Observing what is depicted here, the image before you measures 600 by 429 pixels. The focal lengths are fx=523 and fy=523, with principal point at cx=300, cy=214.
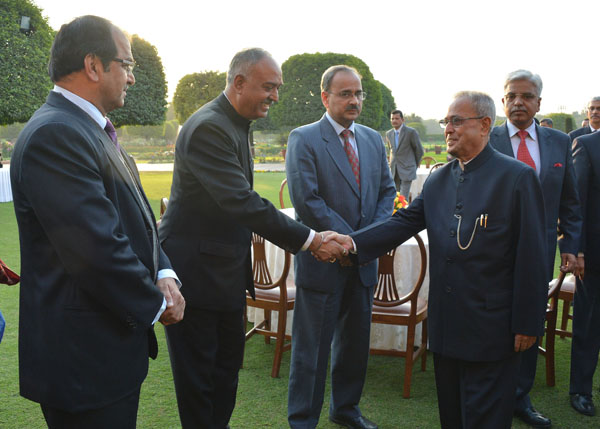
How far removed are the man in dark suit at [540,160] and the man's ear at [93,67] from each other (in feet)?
7.72

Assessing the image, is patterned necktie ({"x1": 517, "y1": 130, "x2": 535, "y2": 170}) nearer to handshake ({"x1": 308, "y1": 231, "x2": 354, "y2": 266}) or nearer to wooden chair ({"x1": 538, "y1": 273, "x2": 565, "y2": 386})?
wooden chair ({"x1": 538, "y1": 273, "x2": 565, "y2": 386})

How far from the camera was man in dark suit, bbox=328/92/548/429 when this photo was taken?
2172 mm

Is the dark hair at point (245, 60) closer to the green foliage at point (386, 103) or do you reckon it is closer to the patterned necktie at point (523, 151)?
the patterned necktie at point (523, 151)

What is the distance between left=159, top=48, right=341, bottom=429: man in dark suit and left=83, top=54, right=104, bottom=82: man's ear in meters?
0.77

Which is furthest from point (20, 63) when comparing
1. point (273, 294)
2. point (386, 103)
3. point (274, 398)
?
point (386, 103)

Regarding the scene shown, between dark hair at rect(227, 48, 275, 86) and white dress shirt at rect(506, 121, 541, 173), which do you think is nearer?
dark hair at rect(227, 48, 275, 86)

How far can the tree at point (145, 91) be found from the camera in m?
25.2

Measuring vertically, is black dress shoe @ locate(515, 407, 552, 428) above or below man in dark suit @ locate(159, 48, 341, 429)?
below

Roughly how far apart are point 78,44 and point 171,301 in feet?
2.89

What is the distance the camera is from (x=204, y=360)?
2.62 metres

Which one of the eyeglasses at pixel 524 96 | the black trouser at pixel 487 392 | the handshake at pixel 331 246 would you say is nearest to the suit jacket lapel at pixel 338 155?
the handshake at pixel 331 246

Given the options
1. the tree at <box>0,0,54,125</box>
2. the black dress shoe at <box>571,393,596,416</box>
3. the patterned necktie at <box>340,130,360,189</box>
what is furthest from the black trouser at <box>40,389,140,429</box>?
the tree at <box>0,0,54,125</box>

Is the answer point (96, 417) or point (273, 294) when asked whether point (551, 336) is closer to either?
point (273, 294)

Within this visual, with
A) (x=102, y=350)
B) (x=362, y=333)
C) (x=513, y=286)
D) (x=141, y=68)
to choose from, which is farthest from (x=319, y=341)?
(x=141, y=68)
